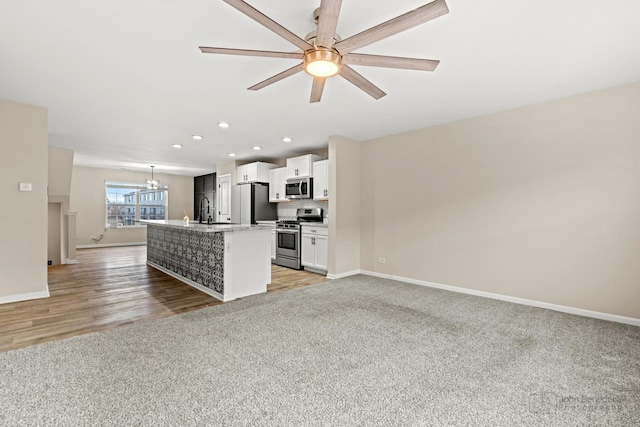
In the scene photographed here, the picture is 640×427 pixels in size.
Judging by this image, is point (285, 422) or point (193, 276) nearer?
point (285, 422)

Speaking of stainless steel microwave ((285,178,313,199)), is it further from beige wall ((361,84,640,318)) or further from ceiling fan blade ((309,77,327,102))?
ceiling fan blade ((309,77,327,102))

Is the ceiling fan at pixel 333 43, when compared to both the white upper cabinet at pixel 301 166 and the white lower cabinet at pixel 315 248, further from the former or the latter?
the white upper cabinet at pixel 301 166

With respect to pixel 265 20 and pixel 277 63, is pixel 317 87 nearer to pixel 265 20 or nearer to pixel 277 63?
pixel 277 63

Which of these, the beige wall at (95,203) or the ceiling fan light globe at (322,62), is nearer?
the ceiling fan light globe at (322,62)

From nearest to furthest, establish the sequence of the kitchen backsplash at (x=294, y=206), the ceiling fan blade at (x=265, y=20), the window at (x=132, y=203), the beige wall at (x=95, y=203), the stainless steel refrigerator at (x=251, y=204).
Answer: the ceiling fan blade at (x=265, y=20)
the kitchen backsplash at (x=294, y=206)
the stainless steel refrigerator at (x=251, y=204)
the beige wall at (x=95, y=203)
the window at (x=132, y=203)

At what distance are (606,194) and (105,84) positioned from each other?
17.9 feet

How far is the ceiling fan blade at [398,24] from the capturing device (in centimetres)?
154

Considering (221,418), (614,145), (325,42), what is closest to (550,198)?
(614,145)

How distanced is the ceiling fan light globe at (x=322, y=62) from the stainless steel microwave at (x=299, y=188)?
A: 12.8ft

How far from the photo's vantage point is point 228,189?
7.68 metres

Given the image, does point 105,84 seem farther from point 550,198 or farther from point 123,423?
point 550,198

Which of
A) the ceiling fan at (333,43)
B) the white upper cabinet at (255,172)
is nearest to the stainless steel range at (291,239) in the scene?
the white upper cabinet at (255,172)

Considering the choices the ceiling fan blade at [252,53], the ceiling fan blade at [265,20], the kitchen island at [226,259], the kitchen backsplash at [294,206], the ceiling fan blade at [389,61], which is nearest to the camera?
the ceiling fan blade at [265,20]

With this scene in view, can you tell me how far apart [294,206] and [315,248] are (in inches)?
67.4
